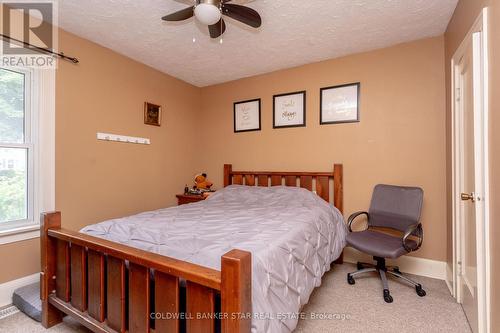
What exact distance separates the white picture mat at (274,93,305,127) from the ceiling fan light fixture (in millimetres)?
1748

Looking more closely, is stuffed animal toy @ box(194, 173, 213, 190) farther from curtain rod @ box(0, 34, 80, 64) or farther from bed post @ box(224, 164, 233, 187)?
curtain rod @ box(0, 34, 80, 64)

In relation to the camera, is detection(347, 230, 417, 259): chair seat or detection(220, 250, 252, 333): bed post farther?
detection(347, 230, 417, 259): chair seat

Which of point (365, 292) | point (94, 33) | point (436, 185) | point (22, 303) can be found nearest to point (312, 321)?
point (365, 292)

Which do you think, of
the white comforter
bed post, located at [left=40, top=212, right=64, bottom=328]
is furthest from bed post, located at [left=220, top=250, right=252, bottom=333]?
bed post, located at [left=40, top=212, right=64, bottom=328]

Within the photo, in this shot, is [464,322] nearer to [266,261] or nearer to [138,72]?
[266,261]

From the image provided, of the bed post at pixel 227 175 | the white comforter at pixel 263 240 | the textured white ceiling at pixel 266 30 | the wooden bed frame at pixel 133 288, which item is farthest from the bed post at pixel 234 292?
the bed post at pixel 227 175

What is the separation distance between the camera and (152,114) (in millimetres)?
3336

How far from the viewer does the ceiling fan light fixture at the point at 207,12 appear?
166 centimetres

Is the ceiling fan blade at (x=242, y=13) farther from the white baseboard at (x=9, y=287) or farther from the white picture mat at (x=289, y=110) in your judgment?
the white baseboard at (x=9, y=287)

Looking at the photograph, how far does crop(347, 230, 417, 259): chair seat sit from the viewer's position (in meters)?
2.06

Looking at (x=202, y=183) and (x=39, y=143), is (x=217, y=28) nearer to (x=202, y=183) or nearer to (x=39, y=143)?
(x=39, y=143)

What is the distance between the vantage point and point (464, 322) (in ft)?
5.92

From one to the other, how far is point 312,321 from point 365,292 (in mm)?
714

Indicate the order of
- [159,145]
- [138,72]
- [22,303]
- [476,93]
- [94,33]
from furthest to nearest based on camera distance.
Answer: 1. [159,145]
2. [138,72]
3. [94,33]
4. [22,303]
5. [476,93]
